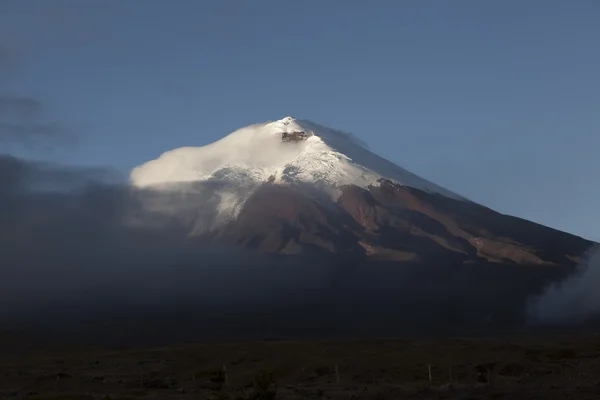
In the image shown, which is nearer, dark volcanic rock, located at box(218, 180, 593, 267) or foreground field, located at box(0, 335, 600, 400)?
foreground field, located at box(0, 335, 600, 400)

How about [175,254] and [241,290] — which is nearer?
[241,290]

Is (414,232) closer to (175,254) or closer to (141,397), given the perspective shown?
(175,254)

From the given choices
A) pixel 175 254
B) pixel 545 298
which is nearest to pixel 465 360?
pixel 545 298

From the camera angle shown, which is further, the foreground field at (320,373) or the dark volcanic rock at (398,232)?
the dark volcanic rock at (398,232)

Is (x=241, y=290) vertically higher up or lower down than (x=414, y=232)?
lower down

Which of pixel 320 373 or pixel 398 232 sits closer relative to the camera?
pixel 320 373

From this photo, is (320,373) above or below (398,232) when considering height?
below

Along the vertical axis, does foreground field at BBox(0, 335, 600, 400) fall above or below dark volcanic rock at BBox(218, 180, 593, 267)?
below

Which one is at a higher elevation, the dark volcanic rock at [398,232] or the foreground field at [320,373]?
the dark volcanic rock at [398,232]
